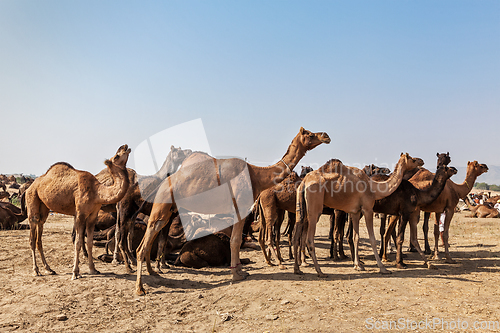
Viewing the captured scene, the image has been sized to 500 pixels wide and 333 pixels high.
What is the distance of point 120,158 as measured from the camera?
762 centimetres

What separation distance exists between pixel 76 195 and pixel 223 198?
3348 millimetres

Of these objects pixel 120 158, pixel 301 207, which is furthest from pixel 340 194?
pixel 120 158

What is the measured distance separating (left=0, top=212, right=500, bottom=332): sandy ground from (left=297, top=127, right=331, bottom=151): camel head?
3.11 meters

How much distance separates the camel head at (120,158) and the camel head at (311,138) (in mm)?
4070

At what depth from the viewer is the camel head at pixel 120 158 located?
760cm

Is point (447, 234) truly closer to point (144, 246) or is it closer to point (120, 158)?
point (144, 246)

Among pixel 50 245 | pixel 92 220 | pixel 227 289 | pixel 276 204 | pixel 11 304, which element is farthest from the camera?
pixel 50 245

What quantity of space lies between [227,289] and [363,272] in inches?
141

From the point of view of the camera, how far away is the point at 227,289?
712cm

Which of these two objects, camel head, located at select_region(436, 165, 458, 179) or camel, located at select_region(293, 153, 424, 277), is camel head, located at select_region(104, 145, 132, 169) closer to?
camel, located at select_region(293, 153, 424, 277)

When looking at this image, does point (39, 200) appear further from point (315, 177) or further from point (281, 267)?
point (315, 177)

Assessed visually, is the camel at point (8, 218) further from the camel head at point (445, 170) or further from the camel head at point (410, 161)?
the camel head at point (445, 170)

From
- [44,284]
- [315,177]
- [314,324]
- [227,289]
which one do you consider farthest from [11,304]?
[315,177]

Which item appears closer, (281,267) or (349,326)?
(349,326)
